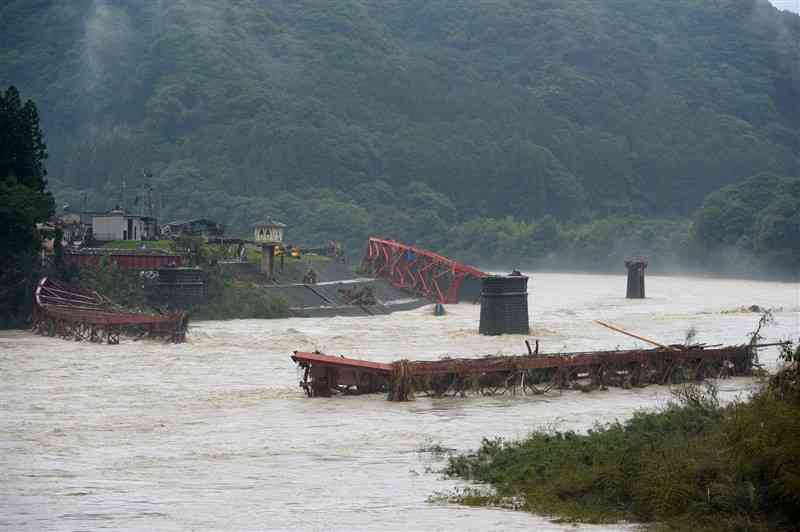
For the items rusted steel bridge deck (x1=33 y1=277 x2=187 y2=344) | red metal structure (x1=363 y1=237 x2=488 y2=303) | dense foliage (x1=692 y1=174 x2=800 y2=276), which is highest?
dense foliage (x1=692 y1=174 x2=800 y2=276)

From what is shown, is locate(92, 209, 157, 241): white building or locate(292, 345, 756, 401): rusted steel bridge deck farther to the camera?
A: locate(92, 209, 157, 241): white building

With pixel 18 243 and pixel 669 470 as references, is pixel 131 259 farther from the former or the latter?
pixel 669 470

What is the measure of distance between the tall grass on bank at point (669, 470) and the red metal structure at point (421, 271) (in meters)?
61.2

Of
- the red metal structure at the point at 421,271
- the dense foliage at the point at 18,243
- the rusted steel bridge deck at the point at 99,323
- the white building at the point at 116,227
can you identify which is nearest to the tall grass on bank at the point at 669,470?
the rusted steel bridge deck at the point at 99,323

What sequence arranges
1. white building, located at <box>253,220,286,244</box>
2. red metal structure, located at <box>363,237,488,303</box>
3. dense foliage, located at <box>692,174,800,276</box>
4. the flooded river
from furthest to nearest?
dense foliage, located at <box>692,174,800,276</box> → white building, located at <box>253,220,286,244</box> → red metal structure, located at <box>363,237,488,303</box> → the flooded river

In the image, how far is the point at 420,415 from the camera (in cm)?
3269

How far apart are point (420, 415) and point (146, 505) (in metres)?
11.7

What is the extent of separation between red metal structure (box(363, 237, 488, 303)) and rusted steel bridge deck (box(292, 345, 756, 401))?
157ft

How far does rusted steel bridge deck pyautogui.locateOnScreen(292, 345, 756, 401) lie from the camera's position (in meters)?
35.4

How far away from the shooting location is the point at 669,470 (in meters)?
21.1

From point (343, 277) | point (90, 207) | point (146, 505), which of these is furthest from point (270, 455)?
point (90, 207)

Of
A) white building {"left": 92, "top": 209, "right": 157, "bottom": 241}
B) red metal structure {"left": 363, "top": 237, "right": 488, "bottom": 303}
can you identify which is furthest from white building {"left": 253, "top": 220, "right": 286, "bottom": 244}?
white building {"left": 92, "top": 209, "right": 157, "bottom": 241}

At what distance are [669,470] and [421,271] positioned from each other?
6918 cm

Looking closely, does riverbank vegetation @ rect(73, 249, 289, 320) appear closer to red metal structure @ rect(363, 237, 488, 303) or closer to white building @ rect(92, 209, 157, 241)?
red metal structure @ rect(363, 237, 488, 303)
